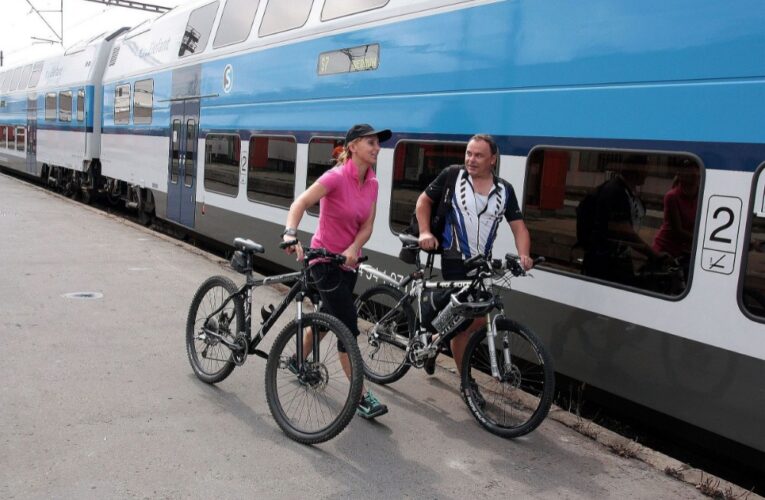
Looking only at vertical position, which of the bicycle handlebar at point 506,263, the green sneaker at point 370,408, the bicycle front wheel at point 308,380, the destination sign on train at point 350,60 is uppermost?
the destination sign on train at point 350,60

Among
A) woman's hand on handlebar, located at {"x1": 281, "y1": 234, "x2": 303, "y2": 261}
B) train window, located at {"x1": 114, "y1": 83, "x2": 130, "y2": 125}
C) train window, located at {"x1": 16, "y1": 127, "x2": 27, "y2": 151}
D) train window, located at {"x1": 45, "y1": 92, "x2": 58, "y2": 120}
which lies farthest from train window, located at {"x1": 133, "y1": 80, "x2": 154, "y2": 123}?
train window, located at {"x1": 16, "y1": 127, "x2": 27, "y2": 151}

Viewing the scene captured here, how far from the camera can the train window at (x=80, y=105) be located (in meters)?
16.7

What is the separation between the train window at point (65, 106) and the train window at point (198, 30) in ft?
26.1

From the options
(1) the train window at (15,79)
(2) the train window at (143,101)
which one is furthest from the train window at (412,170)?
(1) the train window at (15,79)

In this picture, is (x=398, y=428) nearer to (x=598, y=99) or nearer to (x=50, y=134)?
(x=598, y=99)

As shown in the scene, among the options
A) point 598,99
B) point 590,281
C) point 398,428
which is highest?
point 598,99

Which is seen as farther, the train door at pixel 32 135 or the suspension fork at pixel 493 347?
the train door at pixel 32 135

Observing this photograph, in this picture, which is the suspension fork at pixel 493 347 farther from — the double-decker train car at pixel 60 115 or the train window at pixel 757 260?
the double-decker train car at pixel 60 115

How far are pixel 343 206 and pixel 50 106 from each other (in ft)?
59.7


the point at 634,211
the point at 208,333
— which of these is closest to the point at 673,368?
the point at 634,211

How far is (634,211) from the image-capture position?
437 centimetres

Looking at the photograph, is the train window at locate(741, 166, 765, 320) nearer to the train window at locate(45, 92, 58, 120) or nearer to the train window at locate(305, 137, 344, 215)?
the train window at locate(305, 137, 344, 215)

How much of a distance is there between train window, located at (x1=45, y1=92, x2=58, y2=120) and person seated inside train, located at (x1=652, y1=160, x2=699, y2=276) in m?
18.5

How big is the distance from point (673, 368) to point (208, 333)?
9.42 feet
